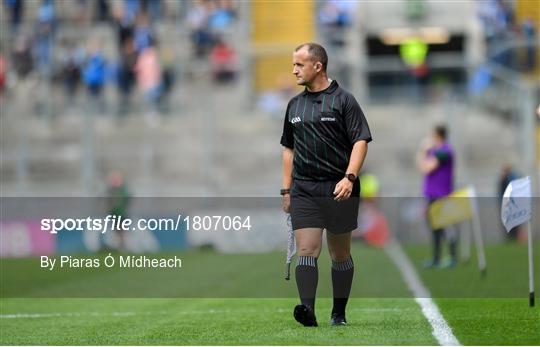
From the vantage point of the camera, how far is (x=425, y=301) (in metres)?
12.7

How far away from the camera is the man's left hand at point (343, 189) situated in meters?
9.46

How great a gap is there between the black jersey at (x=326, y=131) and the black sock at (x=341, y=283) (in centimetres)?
74

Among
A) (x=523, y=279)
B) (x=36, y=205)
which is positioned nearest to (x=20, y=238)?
(x=36, y=205)

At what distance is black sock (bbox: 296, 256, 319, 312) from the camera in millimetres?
9602

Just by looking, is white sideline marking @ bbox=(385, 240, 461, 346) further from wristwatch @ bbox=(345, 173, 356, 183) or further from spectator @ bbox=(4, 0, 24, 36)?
spectator @ bbox=(4, 0, 24, 36)

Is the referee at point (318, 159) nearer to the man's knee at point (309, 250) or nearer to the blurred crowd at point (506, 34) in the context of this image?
the man's knee at point (309, 250)

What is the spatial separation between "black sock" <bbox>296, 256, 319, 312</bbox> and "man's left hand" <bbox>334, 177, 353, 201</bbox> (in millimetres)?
529

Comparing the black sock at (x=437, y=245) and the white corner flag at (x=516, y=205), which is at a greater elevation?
the white corner flag at (x=516, y=205)

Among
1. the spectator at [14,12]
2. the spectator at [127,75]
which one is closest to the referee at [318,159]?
the spectator at [127,75]

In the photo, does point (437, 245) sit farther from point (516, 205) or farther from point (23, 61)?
point (23, 61)

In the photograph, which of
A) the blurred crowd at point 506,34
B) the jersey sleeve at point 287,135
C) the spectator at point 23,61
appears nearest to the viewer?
the jersey sleeve at point 287,135

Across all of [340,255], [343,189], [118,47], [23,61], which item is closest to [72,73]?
[23,61]

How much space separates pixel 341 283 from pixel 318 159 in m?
1.02

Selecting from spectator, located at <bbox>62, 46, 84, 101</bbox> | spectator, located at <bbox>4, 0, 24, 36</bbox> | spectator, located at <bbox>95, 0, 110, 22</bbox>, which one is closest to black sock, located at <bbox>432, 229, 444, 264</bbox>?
spectator, located at <bbox>62, 46, 84, 101</bbox>
